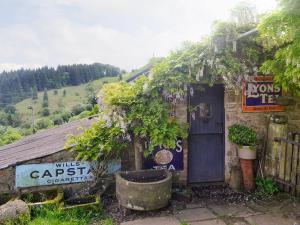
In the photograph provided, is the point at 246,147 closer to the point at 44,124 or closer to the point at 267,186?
the point at 267,186

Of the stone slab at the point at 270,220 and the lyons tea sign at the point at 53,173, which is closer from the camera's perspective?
the stone slab at the point at 270,220

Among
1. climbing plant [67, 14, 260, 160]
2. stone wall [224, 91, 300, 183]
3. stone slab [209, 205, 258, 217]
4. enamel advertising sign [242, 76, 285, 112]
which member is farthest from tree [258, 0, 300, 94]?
stone slab [209, 205, 258, 217]

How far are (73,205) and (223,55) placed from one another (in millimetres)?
4111

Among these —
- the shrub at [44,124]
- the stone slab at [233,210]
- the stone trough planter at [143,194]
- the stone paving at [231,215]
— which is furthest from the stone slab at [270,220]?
the shrub at [44,124]

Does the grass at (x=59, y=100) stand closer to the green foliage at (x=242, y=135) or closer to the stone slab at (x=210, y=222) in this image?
the green foliage at (x=242, y=135)

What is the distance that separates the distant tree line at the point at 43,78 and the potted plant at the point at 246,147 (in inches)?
2184

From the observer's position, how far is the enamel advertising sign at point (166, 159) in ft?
21.2

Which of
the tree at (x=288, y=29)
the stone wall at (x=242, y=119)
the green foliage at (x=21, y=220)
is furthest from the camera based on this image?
the stone wall at (x=242, y=119)

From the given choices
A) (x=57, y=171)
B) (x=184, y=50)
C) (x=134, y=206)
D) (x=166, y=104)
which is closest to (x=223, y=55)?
(x=184, y=50)

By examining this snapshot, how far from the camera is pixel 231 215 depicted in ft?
17.9

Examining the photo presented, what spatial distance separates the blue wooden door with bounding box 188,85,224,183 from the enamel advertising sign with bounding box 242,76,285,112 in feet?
1.75

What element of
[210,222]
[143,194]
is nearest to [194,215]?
[210,222]

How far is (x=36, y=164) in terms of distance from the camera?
598 cm

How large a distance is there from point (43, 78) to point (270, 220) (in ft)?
213
